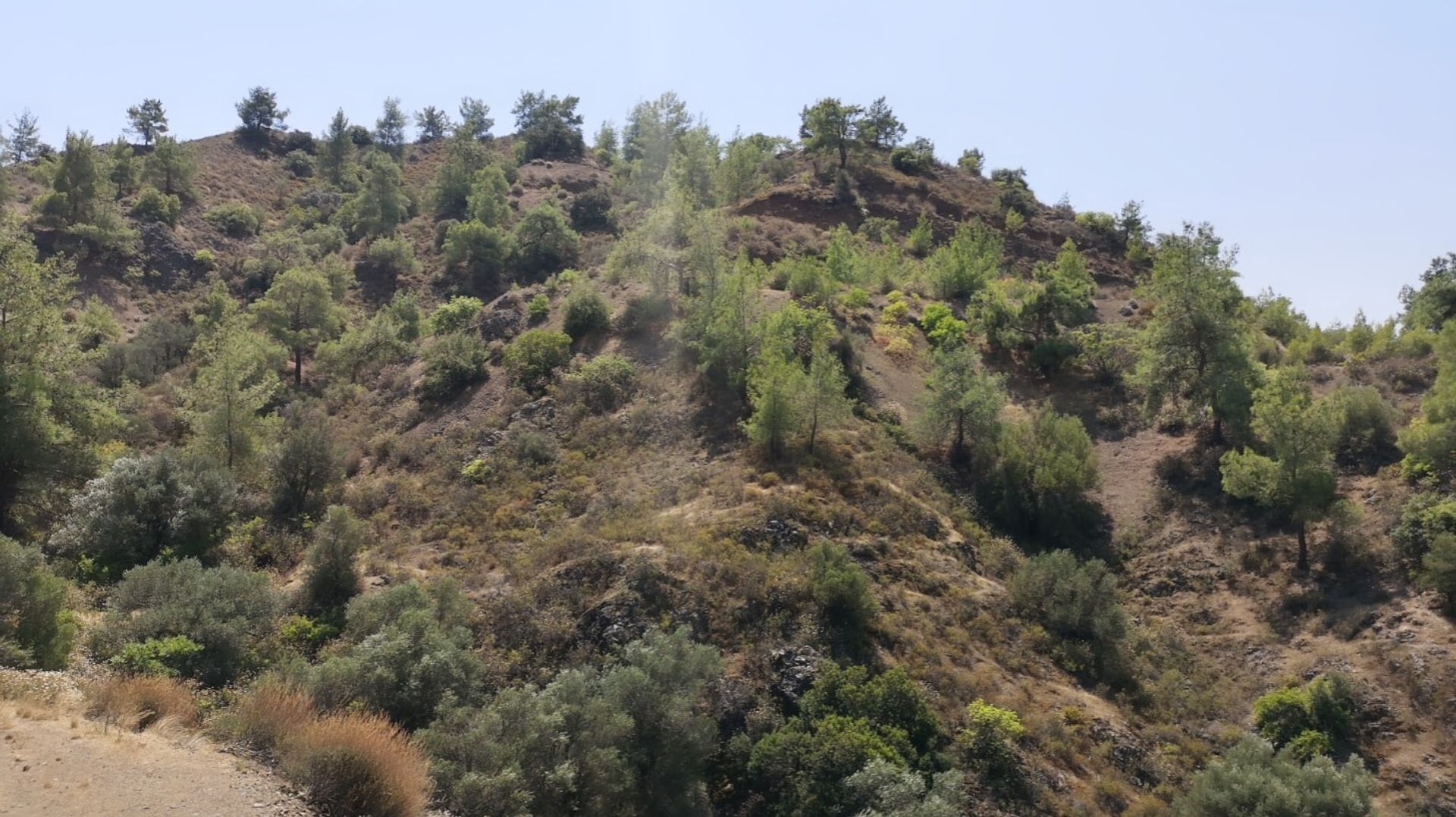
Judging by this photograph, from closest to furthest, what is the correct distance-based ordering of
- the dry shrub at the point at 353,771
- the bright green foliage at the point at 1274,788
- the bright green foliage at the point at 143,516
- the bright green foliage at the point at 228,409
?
1. the dry shrub at the point at 353,771
2. the bright green foliage at the point at 1274,788
3. the bright green foliage at the point at 143,516
4. the bright green foliage at the point at 228,409

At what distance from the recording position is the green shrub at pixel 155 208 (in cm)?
5597

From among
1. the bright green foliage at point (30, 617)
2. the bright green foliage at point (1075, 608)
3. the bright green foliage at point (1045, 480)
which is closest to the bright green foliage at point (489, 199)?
the bright green foliage at point (1045, 480)

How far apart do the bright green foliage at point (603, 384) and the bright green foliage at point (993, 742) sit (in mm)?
17271

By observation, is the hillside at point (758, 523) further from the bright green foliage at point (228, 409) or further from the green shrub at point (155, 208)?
the green shrub at point (155, 208)

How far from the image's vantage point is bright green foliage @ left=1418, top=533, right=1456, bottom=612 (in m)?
22.8

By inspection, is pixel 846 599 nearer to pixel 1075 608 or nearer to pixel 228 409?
pixel 1075 608

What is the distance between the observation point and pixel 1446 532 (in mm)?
23781

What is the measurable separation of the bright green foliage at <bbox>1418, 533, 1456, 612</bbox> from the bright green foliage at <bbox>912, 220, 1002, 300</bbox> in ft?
76.5

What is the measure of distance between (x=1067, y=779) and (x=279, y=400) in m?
33.5

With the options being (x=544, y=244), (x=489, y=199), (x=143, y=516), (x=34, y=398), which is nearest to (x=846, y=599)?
(x=143, y=516)

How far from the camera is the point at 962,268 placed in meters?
44.4

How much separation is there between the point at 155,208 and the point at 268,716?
5300 centimetres

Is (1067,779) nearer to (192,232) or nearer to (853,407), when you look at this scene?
(853,407)

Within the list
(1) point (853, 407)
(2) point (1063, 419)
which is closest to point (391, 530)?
(1) point (853, 407)
